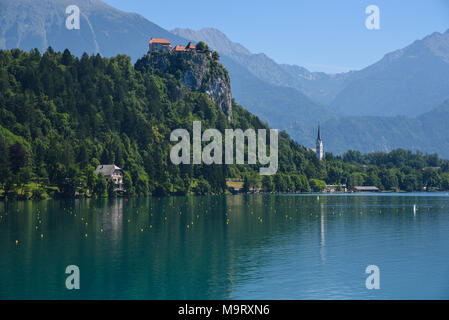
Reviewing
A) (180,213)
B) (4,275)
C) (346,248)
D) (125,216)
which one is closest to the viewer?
(4,275)

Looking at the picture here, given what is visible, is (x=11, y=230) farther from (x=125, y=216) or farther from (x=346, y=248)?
(x=346, y=248)

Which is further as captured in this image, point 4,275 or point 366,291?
point 4,275

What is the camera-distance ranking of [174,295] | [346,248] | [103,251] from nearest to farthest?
[174,295] → [103,251] → [346,248]

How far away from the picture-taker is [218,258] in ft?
219

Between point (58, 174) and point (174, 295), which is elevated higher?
point (58, 174)

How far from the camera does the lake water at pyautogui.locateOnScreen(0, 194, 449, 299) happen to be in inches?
1989

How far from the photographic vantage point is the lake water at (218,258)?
1989 inches

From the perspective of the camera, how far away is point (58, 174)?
18775cm
